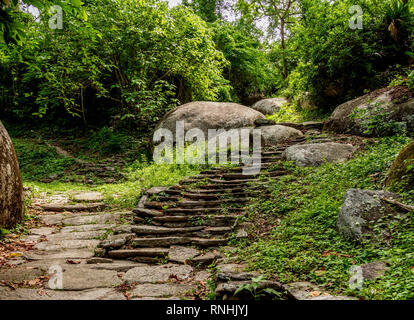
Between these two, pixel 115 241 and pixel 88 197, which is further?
pixel 88 197

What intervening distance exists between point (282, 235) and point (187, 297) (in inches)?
60.7

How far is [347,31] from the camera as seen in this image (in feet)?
29.7

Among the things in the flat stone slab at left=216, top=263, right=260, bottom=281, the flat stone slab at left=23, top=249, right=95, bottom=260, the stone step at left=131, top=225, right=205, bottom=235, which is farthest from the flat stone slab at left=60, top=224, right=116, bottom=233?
the flat stone slab at left=216, top=263, right=260, bottom=281

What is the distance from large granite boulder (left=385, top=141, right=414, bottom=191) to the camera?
3.61m

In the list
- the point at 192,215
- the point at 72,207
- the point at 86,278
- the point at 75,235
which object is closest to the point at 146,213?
the point at 192,215

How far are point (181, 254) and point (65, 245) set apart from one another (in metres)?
1.99

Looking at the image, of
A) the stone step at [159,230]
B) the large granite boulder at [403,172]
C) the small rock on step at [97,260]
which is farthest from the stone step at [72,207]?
the large granite boulder at [403,172]

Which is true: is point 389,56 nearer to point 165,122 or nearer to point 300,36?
point 300,36

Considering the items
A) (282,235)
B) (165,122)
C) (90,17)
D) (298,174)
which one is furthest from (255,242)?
(90,17)

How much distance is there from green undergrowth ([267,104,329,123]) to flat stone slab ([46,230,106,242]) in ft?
28.7

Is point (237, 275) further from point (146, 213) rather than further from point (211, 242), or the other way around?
point (146, 213)

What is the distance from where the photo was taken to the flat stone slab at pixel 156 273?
329 centimetres

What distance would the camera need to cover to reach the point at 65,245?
445 centimetres

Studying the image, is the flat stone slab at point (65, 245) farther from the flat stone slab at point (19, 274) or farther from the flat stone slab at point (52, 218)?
the flat stone slab at point (52, 218)
